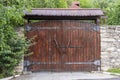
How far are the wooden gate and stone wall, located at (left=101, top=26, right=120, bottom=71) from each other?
0.73 feet

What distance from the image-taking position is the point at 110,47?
12656 mm

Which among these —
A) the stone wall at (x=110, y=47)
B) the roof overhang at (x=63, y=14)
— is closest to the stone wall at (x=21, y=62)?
the roof overhang at (x=63, y=14)

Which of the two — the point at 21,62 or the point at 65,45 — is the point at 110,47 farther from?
the point at 21,62

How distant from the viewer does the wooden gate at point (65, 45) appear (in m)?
12.5

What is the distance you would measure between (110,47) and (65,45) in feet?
5.88

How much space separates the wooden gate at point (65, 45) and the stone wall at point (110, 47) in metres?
0.22

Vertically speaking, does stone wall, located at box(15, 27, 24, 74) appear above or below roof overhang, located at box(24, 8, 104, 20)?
below

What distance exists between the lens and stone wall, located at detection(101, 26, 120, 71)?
12.6m

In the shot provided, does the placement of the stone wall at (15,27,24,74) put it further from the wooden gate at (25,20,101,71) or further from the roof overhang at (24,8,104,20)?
the roof overhang at (24,8,104,20)

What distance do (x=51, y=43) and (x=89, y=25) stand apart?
5.44 ft

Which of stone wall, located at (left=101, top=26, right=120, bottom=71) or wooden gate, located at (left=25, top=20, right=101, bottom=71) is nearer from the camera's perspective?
wooden gate, located at (left=25, top=20, right=101, bottom=71)

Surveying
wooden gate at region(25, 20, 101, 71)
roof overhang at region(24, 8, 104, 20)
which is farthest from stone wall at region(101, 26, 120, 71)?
roof overhang at region(24, 8, 104, 20)

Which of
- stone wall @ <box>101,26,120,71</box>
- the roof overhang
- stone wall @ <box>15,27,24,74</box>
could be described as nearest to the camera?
the roof overhang

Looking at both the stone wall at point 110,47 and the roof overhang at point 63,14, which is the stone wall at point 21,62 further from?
the stone wall at point 110,47
